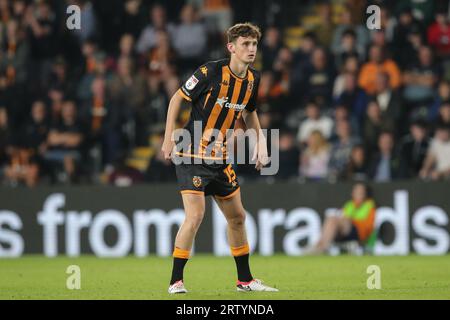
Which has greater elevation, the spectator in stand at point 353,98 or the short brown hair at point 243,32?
the short brown hair at point 243,32

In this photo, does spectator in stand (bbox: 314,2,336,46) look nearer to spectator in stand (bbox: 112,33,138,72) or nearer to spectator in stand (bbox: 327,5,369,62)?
spectator in stand (bbox: 327,5,369,62)

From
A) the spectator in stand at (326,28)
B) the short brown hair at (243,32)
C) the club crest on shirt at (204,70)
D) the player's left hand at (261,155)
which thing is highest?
the spectator in stand at (326,28)

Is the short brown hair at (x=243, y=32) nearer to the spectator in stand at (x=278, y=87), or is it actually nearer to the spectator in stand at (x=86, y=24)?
the spectator in stand at (x=278, y=87)

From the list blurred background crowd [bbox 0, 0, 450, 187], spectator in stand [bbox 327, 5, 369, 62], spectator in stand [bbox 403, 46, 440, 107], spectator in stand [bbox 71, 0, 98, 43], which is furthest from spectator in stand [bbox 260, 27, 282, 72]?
spectator in stand [bbox 71, 0, 98, 43]

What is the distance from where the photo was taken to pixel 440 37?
57.5 feet

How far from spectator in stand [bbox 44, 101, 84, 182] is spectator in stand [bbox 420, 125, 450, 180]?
571cm

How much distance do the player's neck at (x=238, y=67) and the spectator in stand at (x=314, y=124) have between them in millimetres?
7383

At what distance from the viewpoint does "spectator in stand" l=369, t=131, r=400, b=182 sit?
16.0 meters

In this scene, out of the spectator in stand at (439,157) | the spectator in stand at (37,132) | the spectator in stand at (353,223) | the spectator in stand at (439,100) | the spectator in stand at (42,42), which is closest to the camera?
the spectator in stand at (353,223)

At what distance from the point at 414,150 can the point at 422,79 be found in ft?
4.96

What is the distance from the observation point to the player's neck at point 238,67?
9.51 m

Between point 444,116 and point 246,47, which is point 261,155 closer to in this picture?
point 246,47

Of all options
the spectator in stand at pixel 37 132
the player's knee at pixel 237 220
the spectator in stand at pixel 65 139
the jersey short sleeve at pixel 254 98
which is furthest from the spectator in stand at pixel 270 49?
the player's knee at pixel 237 220

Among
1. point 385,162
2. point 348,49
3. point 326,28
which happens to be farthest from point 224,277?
point 326,28
